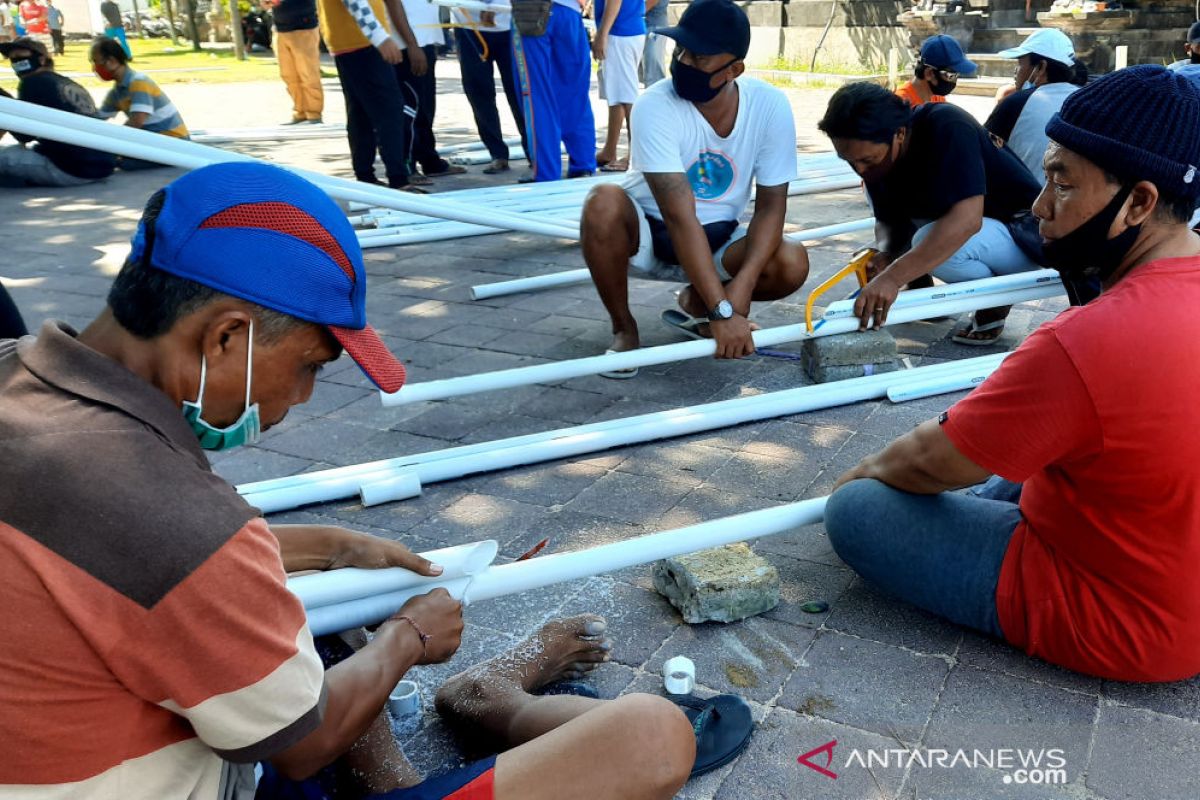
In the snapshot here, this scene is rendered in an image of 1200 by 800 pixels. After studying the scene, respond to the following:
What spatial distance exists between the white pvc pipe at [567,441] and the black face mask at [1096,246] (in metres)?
1.57

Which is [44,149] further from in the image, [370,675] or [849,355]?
[370,675]

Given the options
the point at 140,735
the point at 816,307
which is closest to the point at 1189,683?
the point at 140,735

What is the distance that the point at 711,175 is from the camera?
13.7 ft

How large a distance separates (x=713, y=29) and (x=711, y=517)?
182cm

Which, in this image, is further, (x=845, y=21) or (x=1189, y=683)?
(x=845, y=21)

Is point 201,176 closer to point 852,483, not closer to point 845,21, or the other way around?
point 852,483

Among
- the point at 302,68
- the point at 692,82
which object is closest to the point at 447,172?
the point at 302,68

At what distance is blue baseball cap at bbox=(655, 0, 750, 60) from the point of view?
372cm

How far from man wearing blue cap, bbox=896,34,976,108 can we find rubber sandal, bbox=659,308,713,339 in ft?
6.05

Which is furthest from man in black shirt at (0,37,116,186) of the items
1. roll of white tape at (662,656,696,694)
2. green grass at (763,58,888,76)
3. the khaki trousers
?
green grass at (763,58,888,76)

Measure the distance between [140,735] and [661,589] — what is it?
1.59 metres

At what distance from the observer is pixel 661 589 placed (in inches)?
106

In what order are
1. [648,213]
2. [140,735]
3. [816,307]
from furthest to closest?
[816,307], [648,213], [140,735]

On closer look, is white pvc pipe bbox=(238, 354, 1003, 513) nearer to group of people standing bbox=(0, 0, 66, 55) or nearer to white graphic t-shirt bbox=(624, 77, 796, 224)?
white graphic t-shirt bbox=(624, 77, 796, 224)
